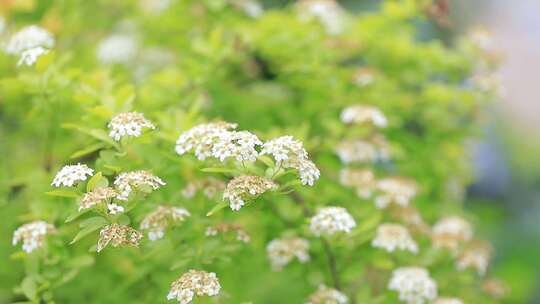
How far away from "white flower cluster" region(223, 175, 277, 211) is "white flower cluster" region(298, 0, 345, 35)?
130 centimetres

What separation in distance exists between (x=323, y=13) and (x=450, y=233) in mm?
954

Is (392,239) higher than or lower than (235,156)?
higher

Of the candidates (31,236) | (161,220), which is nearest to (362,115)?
(161,220)

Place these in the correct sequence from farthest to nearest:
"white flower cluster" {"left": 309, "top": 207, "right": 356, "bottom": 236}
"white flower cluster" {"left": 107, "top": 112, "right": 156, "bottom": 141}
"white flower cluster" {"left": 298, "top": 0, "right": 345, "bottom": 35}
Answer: "white flower cluster" {"left": 298, "top": 0, "right": 345, "bottom": 35}
"white flower cluster" {"left": 309, "top": 207, "right": 356, "bottom": 236}
"white flower cluster" {"left": 107, "top": 112, "right": 156, "bottom": 141}

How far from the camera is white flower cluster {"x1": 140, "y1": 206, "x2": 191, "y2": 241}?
1.75 meters

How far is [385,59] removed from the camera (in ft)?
9.35

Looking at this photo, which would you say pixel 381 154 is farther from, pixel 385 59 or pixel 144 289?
pixel 144 289

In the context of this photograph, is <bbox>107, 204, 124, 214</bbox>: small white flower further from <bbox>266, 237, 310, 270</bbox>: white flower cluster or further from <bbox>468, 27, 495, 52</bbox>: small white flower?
<bbox>468, 27, 495, 52</bbox>: small white flower

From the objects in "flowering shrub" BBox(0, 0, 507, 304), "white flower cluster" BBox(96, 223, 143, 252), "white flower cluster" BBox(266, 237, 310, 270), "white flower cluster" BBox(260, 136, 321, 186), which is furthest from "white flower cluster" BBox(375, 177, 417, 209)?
"white flower cluster" BBox(96, 223, 143, 252)

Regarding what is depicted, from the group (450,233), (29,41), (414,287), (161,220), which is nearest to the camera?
(161,220)

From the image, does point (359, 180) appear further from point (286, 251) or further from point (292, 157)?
point (292, 157)

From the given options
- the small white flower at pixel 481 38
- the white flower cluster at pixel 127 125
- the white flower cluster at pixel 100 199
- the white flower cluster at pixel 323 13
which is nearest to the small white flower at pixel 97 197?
the white flower cluster at pixel 100 199

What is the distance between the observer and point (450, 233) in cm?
239

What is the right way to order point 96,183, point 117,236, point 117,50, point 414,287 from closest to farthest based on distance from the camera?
point 117,236, point 96,183, point 414,287, point 117,50
